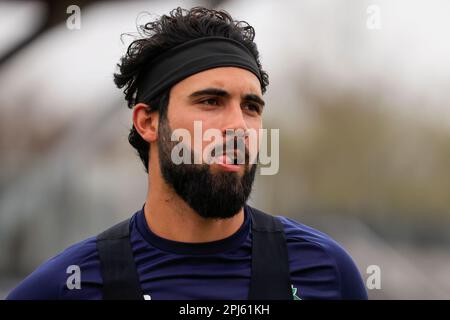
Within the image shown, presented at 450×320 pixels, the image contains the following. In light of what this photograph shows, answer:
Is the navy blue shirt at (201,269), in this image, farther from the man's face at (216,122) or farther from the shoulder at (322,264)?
the man's face at (216,122)

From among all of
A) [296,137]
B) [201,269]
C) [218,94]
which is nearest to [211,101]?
[218,94]

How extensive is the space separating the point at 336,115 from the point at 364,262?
0.84 m

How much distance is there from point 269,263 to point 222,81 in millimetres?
442

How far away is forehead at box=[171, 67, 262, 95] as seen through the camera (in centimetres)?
145

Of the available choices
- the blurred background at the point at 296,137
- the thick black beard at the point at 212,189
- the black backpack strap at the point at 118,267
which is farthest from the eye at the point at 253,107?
the blurred background at the point at 296,137

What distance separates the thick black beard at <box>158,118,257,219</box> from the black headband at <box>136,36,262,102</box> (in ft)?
0.48

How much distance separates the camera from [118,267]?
4.77 ft

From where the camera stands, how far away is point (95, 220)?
340cm

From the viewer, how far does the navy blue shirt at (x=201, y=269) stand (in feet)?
4.67

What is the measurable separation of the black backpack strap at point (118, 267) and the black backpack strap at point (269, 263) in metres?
0.27

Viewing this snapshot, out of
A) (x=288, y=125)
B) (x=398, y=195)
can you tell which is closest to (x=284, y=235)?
(x=288, y=125)

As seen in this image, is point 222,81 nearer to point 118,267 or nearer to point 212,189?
point 212,189

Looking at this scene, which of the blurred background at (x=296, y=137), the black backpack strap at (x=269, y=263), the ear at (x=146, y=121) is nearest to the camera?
the black backpack strap at (x=269, y=263)

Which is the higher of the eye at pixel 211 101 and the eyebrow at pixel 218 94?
the eyebrow at pixel 218 94
